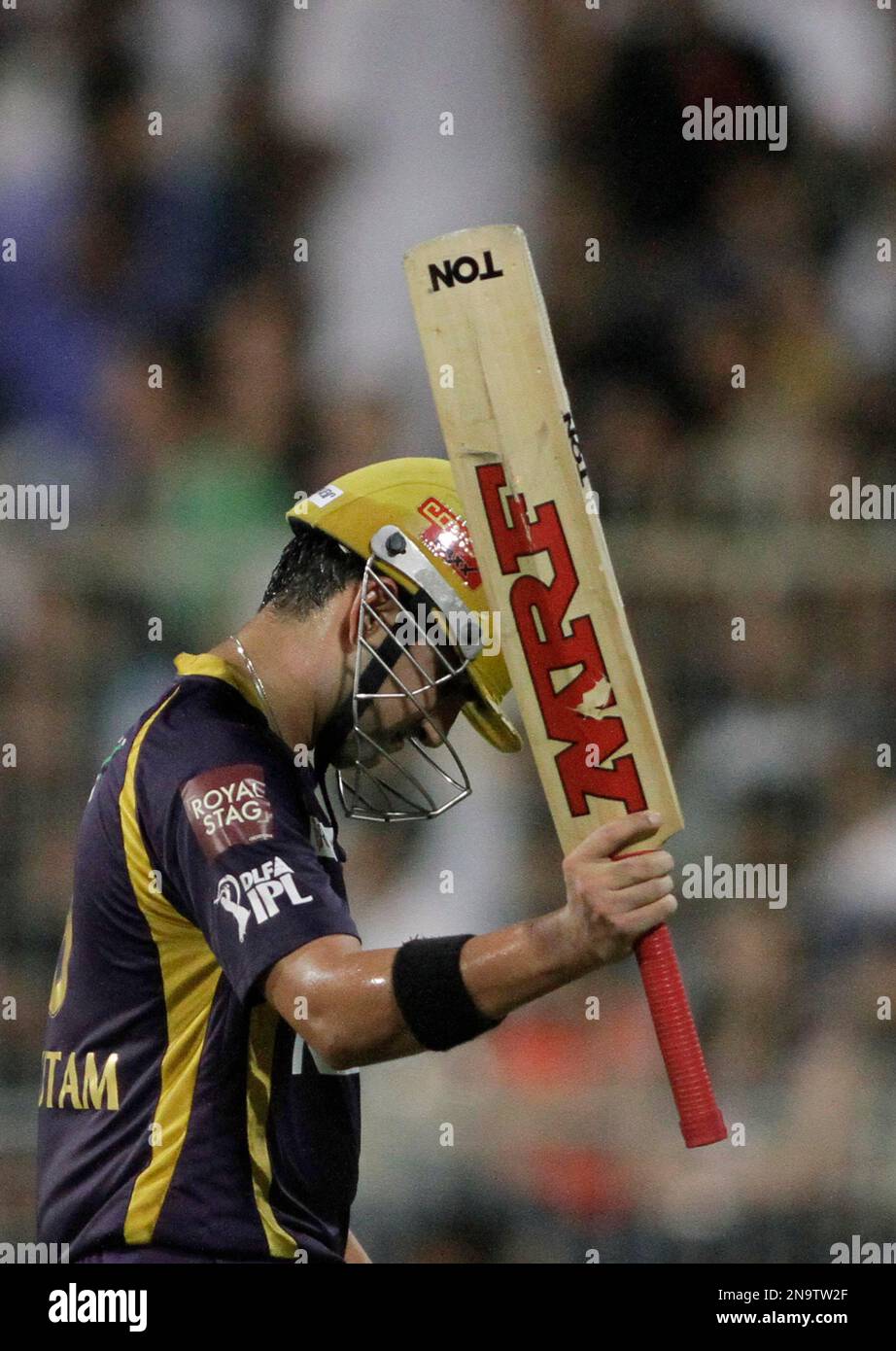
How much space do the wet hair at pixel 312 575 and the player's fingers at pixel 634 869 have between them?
75 centimetres

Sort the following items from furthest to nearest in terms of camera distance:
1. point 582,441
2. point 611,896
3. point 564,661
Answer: point 582,441 < point 564,661 < point 611,896

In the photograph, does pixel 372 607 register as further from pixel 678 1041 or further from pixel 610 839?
pixel 678 1041

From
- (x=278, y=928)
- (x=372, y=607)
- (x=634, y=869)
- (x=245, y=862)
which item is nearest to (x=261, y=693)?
(x=372, y=607)

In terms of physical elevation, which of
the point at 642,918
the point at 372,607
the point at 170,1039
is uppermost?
the point at 372,607

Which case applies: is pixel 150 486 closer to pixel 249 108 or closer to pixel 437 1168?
pixel 249 108

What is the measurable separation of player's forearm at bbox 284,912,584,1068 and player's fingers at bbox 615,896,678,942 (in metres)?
0.07

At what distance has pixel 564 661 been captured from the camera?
253cm

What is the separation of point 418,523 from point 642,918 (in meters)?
0.85

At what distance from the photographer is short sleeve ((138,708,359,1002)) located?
7.66 ft

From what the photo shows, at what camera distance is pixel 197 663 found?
2.69 m

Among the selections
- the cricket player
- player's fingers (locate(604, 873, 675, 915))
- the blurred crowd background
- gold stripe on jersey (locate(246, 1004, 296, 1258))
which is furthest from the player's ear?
the blurred crowd background

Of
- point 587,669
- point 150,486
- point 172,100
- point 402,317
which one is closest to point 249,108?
point 172,100

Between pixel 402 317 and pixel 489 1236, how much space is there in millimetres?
2803

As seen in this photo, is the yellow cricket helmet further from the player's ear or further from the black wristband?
the black wristband
